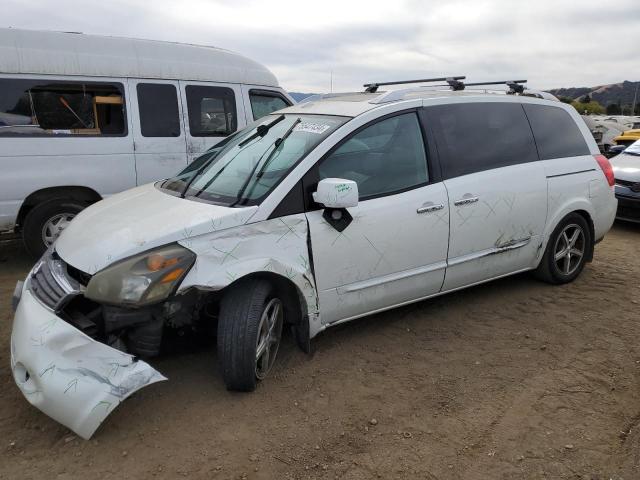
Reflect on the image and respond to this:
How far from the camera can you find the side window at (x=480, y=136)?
4.06 m

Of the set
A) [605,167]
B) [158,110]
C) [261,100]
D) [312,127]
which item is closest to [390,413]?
[312,127]

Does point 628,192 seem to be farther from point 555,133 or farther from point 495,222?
point 495,222

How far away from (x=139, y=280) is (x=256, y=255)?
66 cm

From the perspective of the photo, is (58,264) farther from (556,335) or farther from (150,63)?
(150,63)

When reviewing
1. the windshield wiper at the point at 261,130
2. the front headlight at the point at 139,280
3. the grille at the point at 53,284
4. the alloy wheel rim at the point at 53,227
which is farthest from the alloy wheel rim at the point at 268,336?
the alloy wheel rim at the point at 53,227

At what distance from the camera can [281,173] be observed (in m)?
3.43

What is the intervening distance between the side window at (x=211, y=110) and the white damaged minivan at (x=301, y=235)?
2651mm

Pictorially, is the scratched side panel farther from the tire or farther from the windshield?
the windshield

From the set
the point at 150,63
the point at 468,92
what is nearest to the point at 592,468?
the point at 468,92

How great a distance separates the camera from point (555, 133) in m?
4.81

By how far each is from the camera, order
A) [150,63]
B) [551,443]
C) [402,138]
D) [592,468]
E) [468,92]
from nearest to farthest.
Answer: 1. [592,468]
2. [551,443]
3. [402,138]
4. [468,92]
5. [150,63]

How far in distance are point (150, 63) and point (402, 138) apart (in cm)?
379

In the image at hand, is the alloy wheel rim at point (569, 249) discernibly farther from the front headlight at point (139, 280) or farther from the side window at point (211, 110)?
the side window at point (211, 110)

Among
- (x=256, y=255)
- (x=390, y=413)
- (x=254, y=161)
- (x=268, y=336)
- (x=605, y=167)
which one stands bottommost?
(x=390, y=413)
